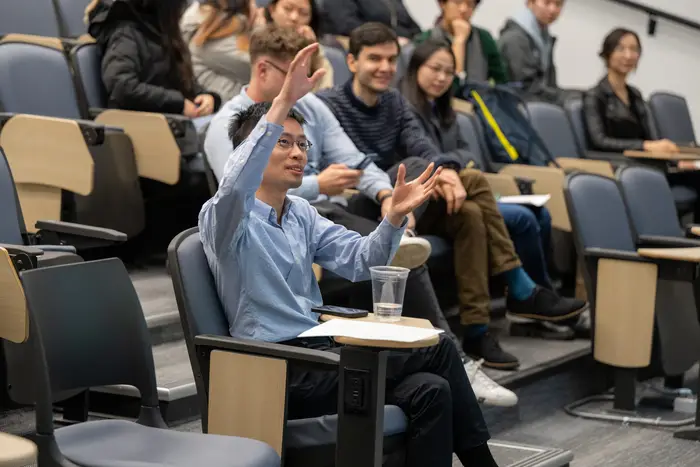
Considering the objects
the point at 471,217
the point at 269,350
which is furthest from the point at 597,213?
the point at 269,350

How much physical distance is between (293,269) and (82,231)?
73cm

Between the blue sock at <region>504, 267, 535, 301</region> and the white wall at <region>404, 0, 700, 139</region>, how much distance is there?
378cm

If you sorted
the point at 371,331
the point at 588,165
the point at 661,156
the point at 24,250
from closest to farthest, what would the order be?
1. the point at 371,331
2. the point at 24,250
3. the point at 588,165
4. the point at 661,156

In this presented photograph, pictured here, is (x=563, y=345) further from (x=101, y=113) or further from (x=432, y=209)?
(x=101, y=113)

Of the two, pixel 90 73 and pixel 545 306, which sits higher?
pixel 90 73

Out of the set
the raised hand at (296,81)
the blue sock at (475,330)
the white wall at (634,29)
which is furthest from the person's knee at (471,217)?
the white wall at (634,29)

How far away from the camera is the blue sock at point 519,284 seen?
134 inches

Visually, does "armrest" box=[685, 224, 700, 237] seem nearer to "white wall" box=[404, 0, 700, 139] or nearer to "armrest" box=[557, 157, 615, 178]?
"armrest" box=[557, 157, 615, 178]

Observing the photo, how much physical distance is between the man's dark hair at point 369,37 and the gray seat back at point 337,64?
3.32 ft

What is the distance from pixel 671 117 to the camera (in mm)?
5672

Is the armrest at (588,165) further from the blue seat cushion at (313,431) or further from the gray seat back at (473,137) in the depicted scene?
the blue seat cushion at (313,431)

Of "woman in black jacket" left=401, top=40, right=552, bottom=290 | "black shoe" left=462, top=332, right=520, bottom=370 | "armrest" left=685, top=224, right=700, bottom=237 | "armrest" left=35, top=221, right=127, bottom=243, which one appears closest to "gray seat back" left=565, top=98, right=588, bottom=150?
"armrest" left=685, top=224, right=700, bottom=237

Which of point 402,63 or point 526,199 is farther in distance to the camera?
point 402,63

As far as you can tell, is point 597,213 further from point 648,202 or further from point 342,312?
point 342,312
